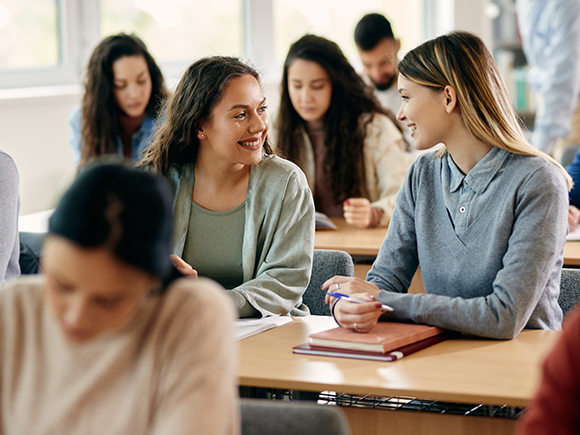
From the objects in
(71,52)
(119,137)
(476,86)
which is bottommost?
(119,137)

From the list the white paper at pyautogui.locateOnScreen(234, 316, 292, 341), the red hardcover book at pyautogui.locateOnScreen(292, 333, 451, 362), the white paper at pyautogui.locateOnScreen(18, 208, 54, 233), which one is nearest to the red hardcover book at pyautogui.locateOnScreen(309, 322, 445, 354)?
the red hardcover book at pyautogui.locateOnScreen(292, 333, 451, 362)

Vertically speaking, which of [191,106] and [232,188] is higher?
[191,106]

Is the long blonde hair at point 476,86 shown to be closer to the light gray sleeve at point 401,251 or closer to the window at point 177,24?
the light gray sleeve at point 401,251

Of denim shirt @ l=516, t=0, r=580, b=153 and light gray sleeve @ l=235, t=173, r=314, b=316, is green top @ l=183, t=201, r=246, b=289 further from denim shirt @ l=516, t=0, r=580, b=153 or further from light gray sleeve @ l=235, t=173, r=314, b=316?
denim shirt @ l=516, t=0, r=580, b=153

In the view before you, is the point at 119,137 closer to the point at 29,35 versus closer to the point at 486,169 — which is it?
the point at 29,35

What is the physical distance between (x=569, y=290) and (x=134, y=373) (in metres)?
1.35

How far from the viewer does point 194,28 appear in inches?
203

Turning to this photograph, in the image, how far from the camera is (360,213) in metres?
2.93

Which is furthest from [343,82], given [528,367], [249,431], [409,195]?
[249,431]

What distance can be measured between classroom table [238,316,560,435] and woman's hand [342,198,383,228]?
130 cm

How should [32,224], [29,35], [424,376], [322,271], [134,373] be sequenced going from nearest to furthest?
[134,373] < [424,376] < [322,271] < [32,224] < [29,35]

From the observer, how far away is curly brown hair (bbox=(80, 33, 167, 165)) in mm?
3652

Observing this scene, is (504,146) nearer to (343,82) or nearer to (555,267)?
(555,267)

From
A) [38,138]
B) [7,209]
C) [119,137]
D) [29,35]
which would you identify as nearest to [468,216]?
[7,209]
